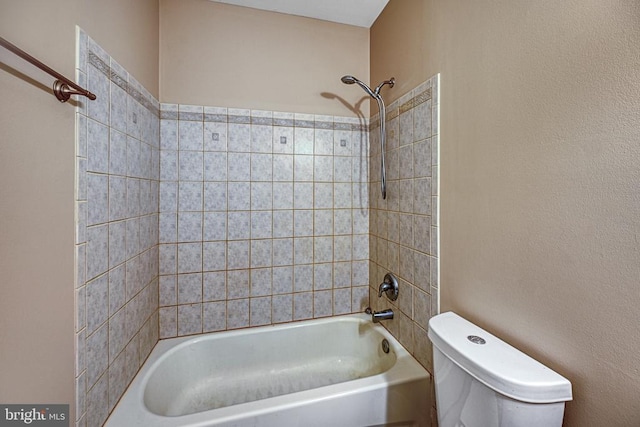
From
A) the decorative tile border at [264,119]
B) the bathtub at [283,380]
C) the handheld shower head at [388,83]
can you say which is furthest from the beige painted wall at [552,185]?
the decorative tile border at [264,119]

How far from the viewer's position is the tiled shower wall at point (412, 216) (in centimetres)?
124

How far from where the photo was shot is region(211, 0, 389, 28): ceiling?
162cm

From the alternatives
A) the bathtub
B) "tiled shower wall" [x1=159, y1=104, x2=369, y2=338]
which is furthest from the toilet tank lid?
"tiled shower wall" [x1=159, y1=104, x2=369, y2=338]

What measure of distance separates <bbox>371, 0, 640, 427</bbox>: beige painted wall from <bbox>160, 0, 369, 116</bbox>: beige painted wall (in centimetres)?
83

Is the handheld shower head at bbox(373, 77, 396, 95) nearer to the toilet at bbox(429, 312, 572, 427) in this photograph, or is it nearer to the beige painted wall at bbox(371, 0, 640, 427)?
the beige painted wall at bbox(371, 0, 640, 427)

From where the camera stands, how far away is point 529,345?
31.9 inches

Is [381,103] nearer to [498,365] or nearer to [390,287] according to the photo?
[390,287]

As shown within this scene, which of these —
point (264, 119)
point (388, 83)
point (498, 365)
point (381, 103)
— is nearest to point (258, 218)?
point (264, 119)

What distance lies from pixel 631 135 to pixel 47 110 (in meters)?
1.44

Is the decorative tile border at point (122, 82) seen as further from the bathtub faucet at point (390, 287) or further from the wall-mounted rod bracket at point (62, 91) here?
the bathtub faucet at point (390, 287)


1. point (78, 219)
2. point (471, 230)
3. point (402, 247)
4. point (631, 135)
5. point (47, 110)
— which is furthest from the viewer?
point (402, 247)

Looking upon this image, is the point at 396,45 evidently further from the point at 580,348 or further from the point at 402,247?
the point at 580,348

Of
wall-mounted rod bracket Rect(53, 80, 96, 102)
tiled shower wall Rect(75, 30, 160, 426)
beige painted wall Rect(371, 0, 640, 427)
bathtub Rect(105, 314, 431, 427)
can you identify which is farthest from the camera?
bathtub Rect(105, 314, 431, 427)

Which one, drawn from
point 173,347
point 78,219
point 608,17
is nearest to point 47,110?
point 78,219
